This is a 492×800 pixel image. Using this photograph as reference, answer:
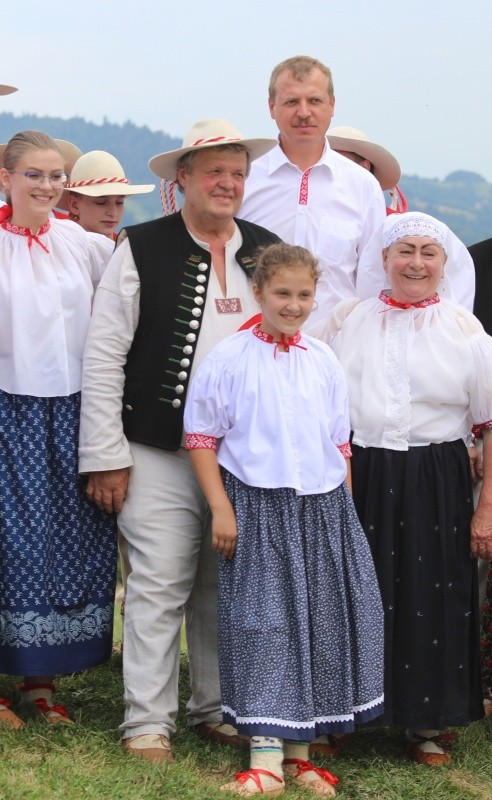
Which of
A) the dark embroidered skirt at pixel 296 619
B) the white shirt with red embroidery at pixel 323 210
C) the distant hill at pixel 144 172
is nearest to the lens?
the dark embroidered skirt at pixel 296 619

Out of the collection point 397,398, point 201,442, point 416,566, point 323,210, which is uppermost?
point 323,210

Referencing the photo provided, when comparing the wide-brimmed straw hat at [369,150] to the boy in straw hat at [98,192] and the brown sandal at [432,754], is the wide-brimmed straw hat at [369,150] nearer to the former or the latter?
the boy in straw hat at [98,192]

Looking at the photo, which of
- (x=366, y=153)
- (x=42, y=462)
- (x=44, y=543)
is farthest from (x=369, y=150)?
(x=44, y=543)

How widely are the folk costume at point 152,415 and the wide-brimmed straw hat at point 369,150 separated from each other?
1.61 meters

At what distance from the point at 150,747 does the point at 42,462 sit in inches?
42.2

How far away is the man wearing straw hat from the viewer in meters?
4.25

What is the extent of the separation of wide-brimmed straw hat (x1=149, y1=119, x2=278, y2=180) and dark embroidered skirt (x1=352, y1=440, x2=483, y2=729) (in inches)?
46.1

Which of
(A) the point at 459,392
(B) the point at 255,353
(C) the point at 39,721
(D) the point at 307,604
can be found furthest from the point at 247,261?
(C) the point at 39,721

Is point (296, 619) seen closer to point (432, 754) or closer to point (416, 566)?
point (416, 566)

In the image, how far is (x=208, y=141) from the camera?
4.27 meters

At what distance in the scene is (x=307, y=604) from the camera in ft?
13.0

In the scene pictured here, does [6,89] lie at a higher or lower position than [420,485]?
higher

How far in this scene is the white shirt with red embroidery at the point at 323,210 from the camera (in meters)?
4.83

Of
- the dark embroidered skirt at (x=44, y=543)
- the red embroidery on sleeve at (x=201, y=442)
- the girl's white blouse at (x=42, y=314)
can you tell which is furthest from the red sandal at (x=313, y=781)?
the girl's white blouse at (x=42, y=314)
